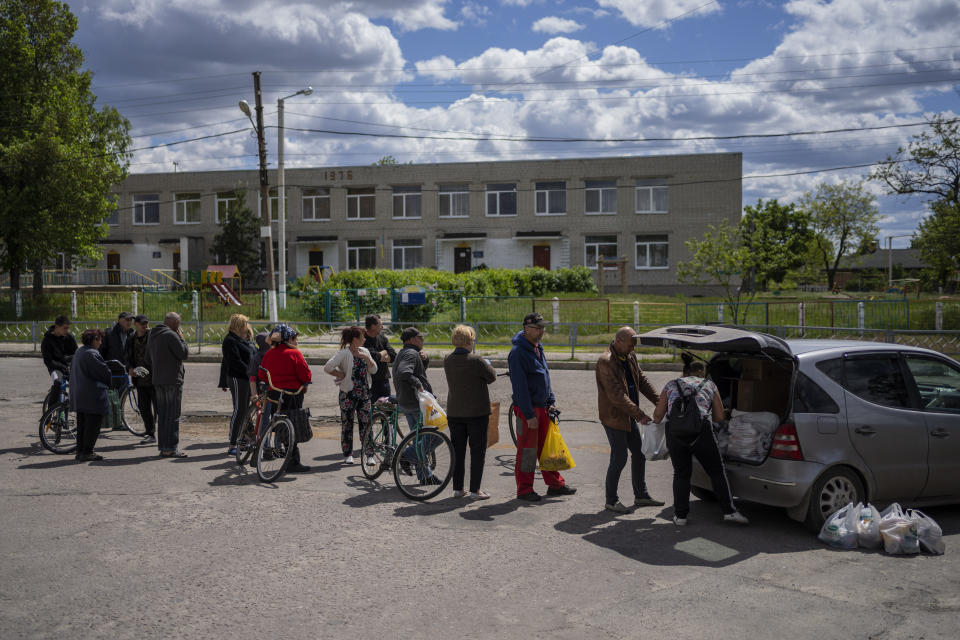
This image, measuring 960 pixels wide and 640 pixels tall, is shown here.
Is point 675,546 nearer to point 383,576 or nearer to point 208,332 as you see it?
point 383,576

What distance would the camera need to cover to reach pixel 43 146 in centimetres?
3506

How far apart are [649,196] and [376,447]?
43043mm

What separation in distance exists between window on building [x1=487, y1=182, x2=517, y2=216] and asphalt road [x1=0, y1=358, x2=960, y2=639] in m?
42.8

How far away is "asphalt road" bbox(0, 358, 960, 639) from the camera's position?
494 centimetres

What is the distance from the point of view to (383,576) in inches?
227

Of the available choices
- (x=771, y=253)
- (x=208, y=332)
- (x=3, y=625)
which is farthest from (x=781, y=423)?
(x=771, y=253)

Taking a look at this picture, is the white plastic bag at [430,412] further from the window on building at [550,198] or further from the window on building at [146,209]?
the window on building at [146,209]

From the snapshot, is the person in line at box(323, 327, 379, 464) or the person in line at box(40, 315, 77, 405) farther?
the person in line at box(40, 315, 77, 405)

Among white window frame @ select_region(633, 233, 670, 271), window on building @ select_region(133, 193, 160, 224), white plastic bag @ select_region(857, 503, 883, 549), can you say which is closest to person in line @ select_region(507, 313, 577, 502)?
white plastic bag @ select_region(857, 503, 883, 549)

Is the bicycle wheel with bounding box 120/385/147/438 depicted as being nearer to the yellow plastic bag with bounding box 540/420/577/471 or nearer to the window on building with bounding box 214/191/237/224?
the yellow plastic bag with bounding box 540/420/577/471

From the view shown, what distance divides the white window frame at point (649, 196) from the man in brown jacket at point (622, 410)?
142 feet

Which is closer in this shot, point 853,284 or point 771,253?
point 771,253

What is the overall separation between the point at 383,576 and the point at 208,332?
21.6m

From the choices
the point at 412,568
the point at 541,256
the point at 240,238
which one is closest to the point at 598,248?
the point at 541,256
